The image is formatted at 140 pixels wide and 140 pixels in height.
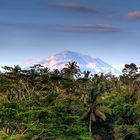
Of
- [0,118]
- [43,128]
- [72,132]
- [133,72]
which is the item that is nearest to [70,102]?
[72,132]

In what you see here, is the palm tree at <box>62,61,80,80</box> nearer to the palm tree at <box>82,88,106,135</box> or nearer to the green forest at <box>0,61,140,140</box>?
the green forest at <box>0,61,140,140</box>

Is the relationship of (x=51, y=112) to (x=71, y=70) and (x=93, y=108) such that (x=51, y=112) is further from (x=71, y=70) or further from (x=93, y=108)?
(x=71, y=70)

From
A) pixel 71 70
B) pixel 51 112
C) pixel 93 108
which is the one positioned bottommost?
pixel 51 112

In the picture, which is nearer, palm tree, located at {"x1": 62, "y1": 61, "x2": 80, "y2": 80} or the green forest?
the green forest

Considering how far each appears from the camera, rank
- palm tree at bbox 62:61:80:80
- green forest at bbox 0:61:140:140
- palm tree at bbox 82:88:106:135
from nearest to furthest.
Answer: green forest at bbox 0:61:140:140 → palm tree at bbox 82:88:106:135 → palm tree at bbox 62:61:80:80

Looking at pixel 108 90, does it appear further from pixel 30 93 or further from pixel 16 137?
pixel 16 137

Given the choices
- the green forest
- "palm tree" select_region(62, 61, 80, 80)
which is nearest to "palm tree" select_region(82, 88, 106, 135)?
the green forest

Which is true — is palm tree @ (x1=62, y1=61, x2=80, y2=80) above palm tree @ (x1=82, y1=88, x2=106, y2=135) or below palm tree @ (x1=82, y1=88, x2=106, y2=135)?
above

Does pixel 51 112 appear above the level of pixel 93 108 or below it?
below

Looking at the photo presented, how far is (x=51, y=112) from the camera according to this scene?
41.9 metres

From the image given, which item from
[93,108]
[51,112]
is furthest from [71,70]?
[51,112]

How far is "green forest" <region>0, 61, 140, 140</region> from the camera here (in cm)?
3966

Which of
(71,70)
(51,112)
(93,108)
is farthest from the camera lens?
(71,70)

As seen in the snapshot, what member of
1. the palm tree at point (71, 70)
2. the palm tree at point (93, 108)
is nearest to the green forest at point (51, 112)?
the palm tree at point (93, 108)
